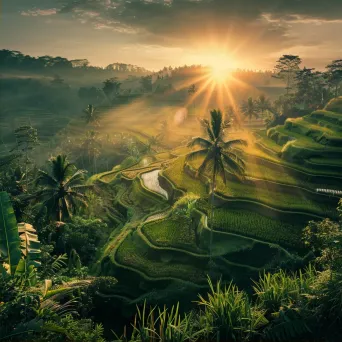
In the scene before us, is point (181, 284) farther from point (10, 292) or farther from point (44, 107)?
point (44, 107)

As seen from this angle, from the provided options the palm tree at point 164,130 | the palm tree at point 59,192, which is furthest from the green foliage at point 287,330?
the palm tree at point 164,130

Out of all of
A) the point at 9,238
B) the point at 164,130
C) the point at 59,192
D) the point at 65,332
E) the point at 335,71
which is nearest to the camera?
the point at 65,332

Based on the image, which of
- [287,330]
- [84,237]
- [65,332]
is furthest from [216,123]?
[65,332]

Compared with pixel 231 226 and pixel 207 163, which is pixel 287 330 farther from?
pixel 231 226

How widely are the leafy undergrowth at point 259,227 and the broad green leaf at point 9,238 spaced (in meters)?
18.5

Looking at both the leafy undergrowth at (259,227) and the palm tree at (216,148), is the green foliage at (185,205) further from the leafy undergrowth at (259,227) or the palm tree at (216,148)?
the palm tree at (216,148)

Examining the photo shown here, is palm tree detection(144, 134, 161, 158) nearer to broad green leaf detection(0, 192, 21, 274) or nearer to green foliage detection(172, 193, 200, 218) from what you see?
green foliage detection(172, 193, 200, 218)

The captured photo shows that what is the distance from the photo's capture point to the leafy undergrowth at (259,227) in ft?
93.7

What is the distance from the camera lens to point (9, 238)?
15.7 m

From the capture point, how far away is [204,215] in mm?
32125

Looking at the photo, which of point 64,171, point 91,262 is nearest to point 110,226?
point 91,262

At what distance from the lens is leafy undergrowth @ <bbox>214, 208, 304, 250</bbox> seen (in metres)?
28.5

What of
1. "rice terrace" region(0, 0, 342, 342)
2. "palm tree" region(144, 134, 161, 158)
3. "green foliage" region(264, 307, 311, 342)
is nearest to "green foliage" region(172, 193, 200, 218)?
"rice terrace" region(0, 0, 342, 342)

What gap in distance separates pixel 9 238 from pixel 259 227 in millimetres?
21078
